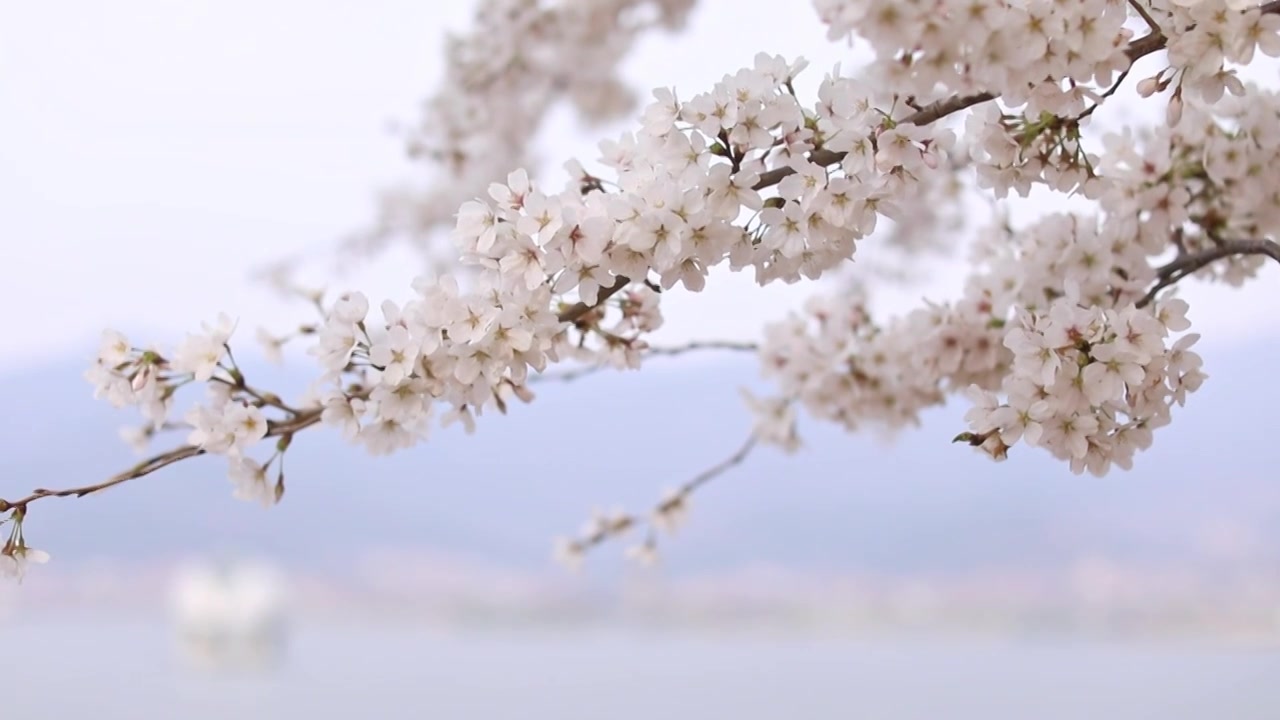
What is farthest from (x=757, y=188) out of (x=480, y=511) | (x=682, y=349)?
(x=480, y=511)

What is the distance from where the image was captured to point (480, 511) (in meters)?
2.76

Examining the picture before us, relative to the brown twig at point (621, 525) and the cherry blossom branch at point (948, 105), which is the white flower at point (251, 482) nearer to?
the cherry blossom branch at point (948, 105)

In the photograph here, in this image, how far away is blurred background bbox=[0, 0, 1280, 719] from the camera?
Result: 197 cm

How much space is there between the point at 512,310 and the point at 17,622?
2.29 m

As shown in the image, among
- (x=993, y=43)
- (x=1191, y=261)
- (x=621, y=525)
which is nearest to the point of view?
(x=993, y=43)

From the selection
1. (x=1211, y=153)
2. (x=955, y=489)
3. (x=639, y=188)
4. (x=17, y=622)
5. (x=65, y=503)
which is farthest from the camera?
(x=955, y=489)

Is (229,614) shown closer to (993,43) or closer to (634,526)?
(634,526)

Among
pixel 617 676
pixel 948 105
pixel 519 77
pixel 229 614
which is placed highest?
pixel 519 77

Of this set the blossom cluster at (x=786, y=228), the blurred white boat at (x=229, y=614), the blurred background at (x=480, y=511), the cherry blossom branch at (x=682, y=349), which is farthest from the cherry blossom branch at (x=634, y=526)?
the blurred white boat at (x=229, y=614)

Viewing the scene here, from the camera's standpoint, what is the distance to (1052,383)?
53 centimetres

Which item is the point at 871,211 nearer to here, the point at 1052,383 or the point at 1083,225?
the point at 1052,383

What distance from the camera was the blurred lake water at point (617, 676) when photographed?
210 cm

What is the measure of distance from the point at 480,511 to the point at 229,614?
25.4 inches

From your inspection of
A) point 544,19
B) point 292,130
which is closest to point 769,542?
point 292,130
